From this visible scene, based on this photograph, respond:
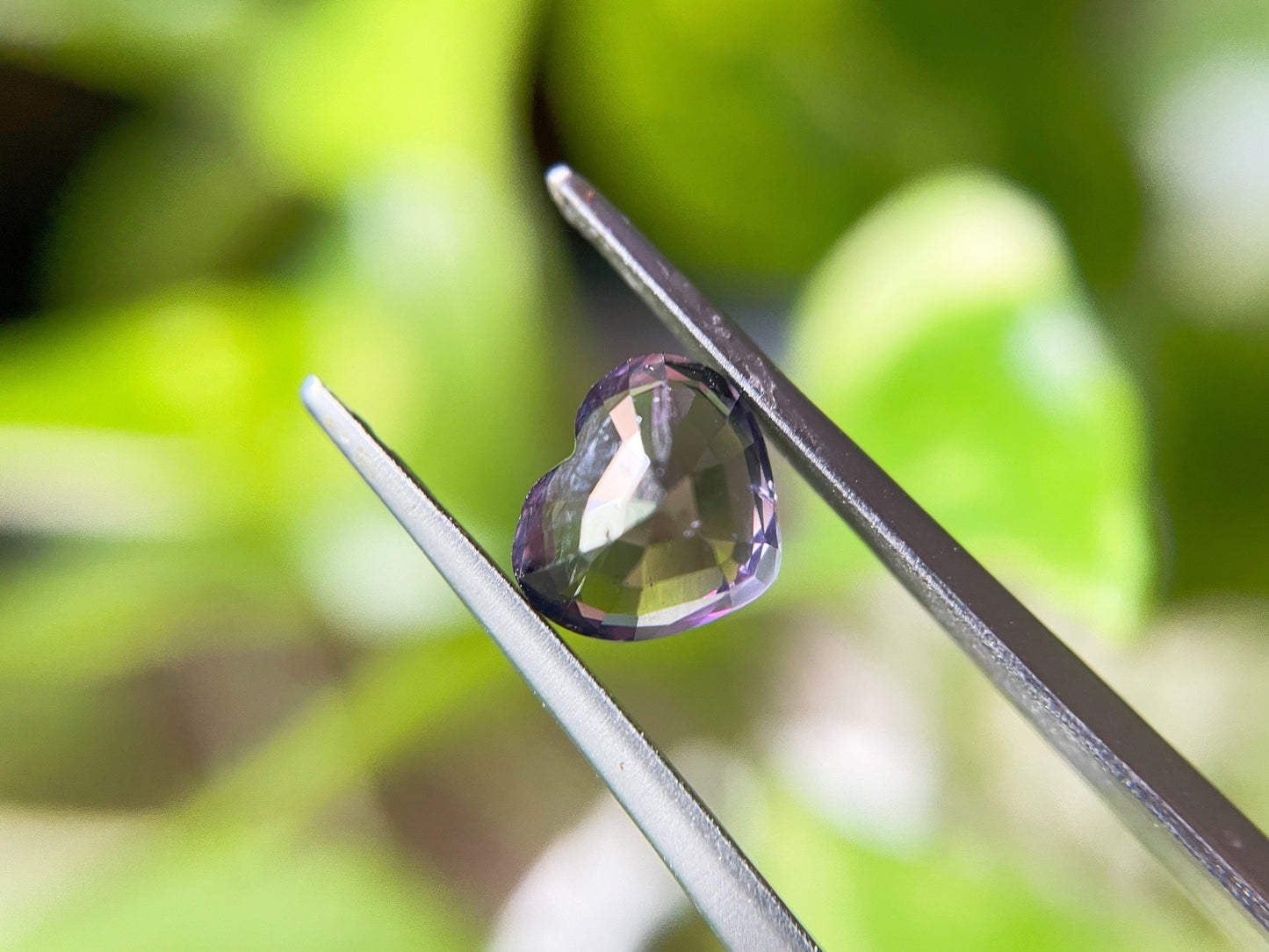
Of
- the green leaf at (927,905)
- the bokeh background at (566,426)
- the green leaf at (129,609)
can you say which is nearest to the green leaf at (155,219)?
the bokeh background at (566,426)

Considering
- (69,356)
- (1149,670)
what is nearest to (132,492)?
(69,356)

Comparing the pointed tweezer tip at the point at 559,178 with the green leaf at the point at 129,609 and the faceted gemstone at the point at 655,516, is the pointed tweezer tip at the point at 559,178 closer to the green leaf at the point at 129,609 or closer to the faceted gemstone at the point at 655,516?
the faceted gemstone at the point at 655,516

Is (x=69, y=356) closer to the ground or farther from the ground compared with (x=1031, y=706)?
farther from the ground

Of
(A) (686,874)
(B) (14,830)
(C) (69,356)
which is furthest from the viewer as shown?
(C) (69,356)

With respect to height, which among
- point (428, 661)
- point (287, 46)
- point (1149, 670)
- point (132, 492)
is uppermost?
point (287, 46)

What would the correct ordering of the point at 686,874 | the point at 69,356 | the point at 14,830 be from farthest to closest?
the point at 69,356 < the point at 14,830 < the point at 686,874

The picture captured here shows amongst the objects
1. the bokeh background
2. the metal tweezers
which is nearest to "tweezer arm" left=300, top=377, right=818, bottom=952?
the metal tweezers

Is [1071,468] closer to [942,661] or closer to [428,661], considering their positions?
[942,661]
